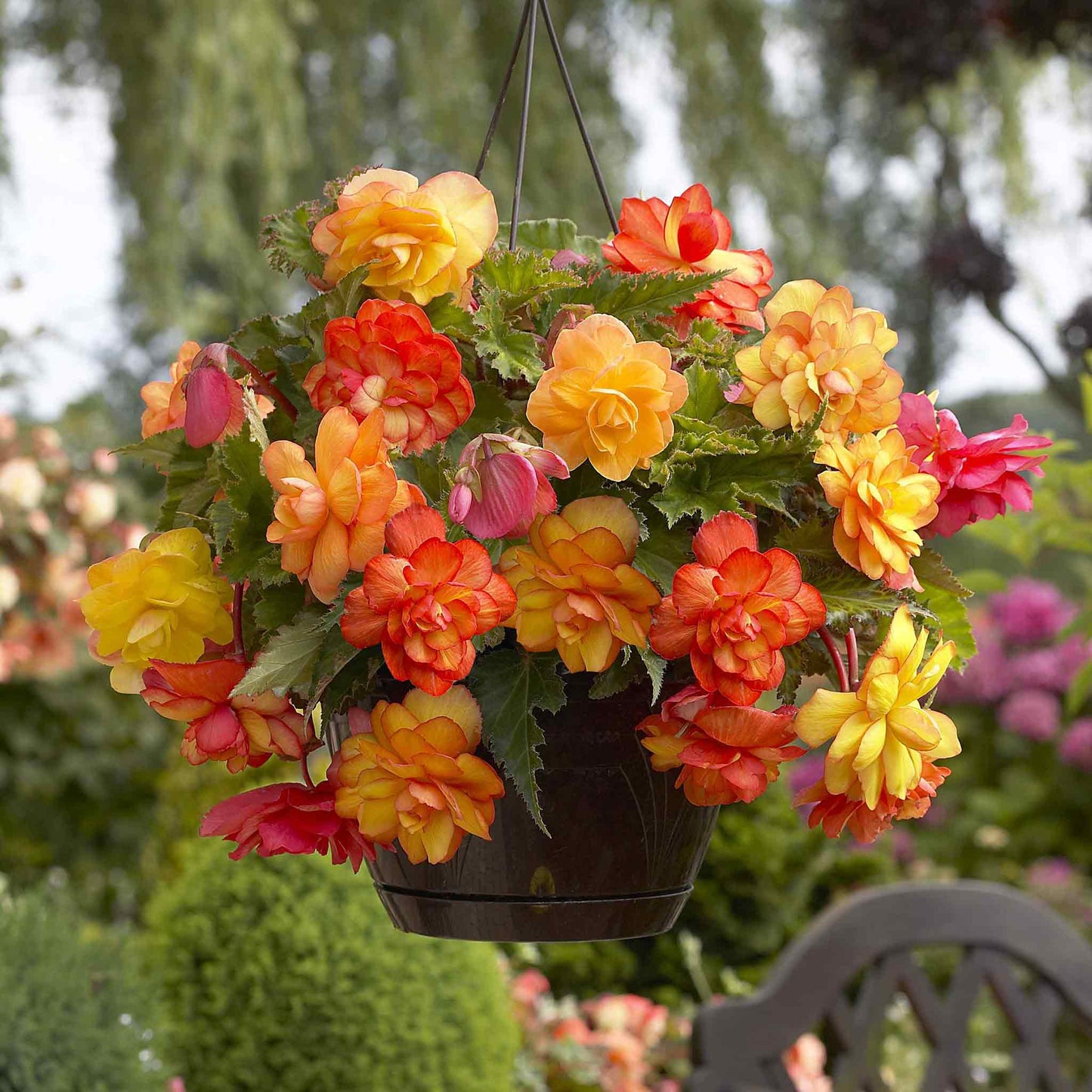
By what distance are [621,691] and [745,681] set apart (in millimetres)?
125

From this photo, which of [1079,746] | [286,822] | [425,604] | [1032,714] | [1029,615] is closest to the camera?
[425,604]

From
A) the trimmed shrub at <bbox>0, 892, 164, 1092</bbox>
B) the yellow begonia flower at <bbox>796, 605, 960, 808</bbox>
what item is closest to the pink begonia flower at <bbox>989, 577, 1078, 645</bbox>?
the trimmed shrub at <bbox>0, 892, 164, 1092</bbox>

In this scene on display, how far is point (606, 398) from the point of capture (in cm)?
63

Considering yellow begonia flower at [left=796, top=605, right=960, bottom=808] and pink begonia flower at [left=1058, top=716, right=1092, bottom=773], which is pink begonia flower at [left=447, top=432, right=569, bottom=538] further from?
pink begonia flower at [left=1058, top=716, right=1092, bottom=773]

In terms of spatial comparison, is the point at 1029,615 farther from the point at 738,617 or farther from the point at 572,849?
the point at 738,617

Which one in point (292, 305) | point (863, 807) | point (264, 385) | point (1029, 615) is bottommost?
point (1029, 615)

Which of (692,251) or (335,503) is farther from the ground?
(692,251)

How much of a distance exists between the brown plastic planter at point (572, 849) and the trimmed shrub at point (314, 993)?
1.10 meters

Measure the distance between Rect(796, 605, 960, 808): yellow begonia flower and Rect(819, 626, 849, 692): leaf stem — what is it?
0.03 metres

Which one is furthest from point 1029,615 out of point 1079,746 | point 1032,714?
point 1079,746

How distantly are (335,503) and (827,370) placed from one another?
0.29m

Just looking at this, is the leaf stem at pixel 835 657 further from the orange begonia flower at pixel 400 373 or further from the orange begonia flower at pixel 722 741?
the orange begonia flower at pixel 400 373

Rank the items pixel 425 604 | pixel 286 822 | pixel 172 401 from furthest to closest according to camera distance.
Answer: pixel 172 401
pixel 286 822
pixel 425 604

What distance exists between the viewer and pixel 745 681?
2.07 ft
